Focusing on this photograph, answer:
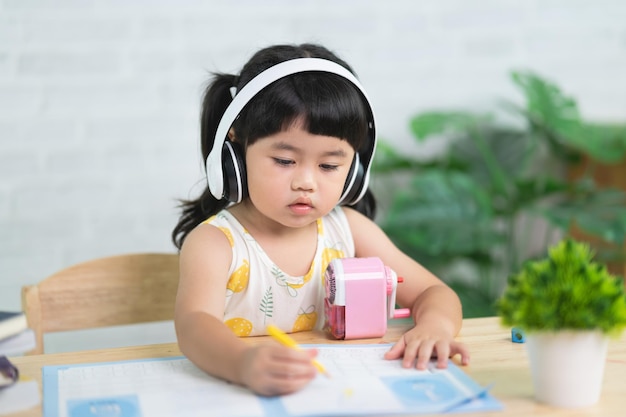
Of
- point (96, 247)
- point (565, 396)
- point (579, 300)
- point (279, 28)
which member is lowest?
point (96, 247)

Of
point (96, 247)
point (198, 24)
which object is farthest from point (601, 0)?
point (96, 247)

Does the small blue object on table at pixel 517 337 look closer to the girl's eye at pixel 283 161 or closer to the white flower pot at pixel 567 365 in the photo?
the white flower pot at pixel 567 365

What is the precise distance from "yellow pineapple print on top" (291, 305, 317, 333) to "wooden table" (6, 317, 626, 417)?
94 mm

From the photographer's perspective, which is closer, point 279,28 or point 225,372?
point 225,372

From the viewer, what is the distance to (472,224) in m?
2.45

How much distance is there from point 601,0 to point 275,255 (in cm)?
207

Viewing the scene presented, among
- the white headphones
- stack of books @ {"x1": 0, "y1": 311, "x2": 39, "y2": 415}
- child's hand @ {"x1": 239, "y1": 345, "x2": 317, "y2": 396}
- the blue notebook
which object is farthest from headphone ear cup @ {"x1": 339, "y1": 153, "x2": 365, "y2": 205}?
stack of books @ {"x1": 0, "y1": 311, "x2": 39, "y2": 415}

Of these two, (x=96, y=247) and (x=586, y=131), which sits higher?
(x=586, y=131)

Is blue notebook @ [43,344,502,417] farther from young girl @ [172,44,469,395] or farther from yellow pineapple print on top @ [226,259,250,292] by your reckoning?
yellow pineapple print on top @ [226,259,250,292]

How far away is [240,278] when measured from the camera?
4.26ft

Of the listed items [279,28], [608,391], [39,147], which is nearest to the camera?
[608,391]

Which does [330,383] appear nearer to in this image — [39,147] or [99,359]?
[99,359]

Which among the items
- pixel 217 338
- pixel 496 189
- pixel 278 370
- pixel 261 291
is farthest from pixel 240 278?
pixel 496 189

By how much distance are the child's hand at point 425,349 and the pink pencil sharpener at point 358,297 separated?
7cm
